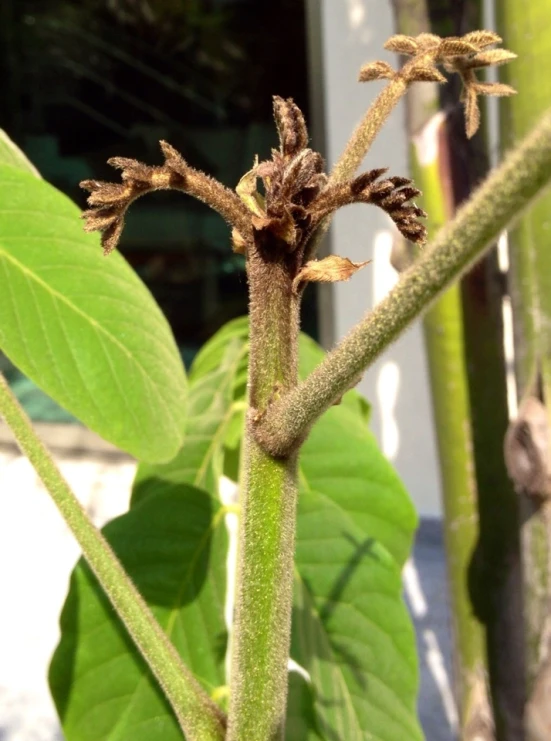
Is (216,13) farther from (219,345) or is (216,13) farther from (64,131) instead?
(219,345)

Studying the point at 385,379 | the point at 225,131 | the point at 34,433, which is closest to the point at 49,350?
the point at 34,433

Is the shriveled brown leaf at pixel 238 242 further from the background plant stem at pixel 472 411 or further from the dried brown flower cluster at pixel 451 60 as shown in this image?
the background plant stem at pixel 472 411

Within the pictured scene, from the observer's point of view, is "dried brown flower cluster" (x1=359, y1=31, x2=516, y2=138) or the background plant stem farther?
the background plant stem

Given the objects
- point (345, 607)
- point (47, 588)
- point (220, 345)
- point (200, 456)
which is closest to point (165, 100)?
point (47, 588)

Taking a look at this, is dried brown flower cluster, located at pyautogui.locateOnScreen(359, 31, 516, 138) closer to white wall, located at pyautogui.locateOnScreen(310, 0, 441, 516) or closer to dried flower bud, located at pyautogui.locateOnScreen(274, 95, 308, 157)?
dried flower bud, located at pyautogui.locateOnScreen(274, 95, 308, 157)

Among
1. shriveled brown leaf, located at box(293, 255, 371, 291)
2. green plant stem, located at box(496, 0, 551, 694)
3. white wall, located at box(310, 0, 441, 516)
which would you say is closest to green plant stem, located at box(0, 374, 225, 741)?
shriveled brown leaf, located at box(293, 255, 371, 291)

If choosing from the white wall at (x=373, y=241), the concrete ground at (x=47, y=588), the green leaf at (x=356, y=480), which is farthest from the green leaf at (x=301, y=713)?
the white wall at (x=373, y=241)

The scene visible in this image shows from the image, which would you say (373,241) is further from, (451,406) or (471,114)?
(471,114)
